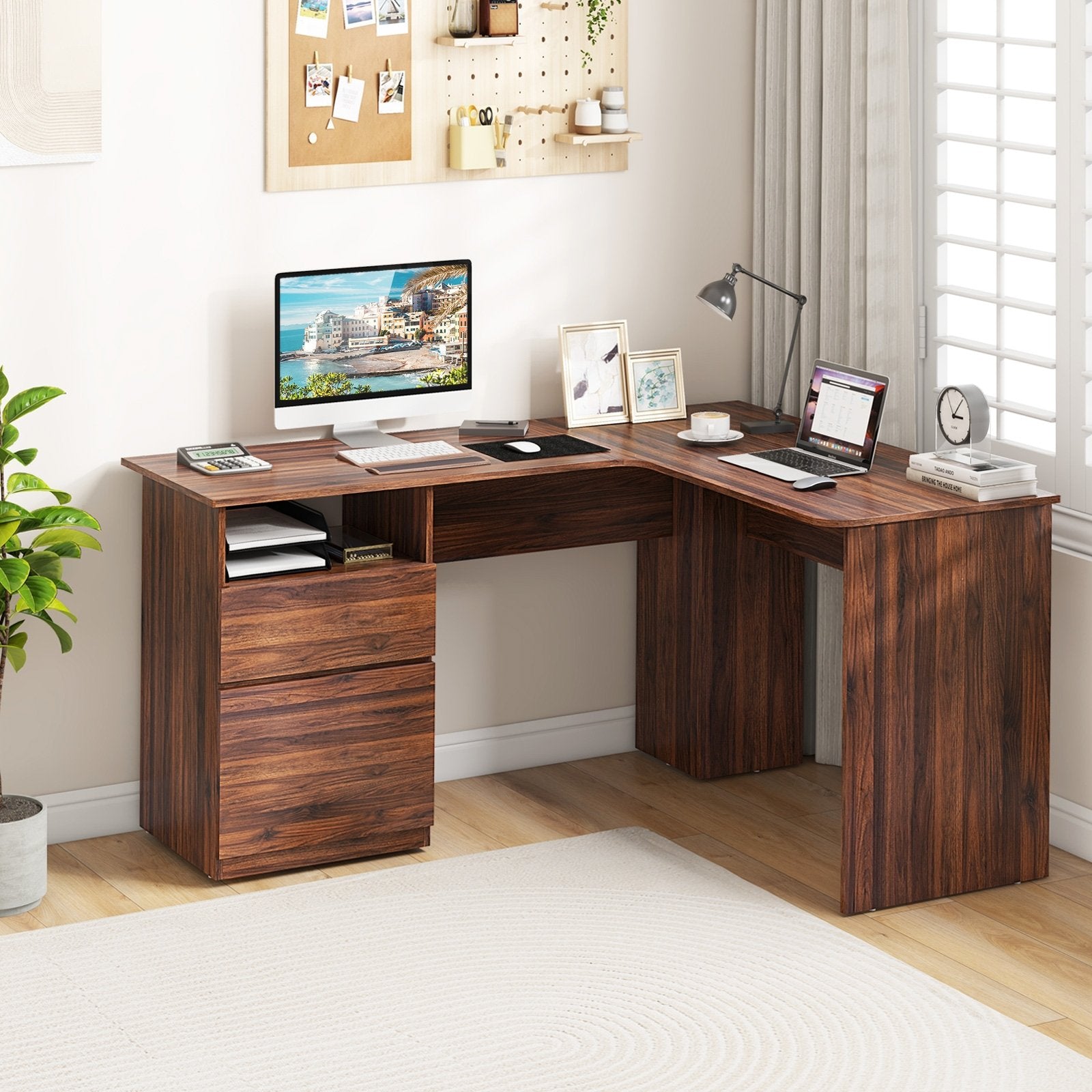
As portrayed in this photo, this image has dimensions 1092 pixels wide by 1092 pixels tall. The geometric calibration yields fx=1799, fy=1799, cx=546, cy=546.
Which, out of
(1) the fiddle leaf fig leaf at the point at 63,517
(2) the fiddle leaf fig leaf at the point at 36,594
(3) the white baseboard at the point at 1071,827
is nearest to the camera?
(2) the fiddle leaf fig leaf at the point at 36,594

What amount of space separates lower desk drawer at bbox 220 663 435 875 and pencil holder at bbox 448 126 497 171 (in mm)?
1164

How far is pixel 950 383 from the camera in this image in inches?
159

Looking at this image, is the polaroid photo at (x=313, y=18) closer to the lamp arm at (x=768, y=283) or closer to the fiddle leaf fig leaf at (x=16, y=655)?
the lamp arm at (x=768, y=283)

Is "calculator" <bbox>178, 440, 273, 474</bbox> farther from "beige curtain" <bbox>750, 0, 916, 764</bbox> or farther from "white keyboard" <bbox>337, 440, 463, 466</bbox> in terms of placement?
"beige curtain" <bbox>750, 0, 916, 764</bbox>

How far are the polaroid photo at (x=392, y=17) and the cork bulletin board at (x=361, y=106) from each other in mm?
11

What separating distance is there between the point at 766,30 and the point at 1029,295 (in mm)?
1024

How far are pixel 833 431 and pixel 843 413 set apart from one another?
0.16 feet

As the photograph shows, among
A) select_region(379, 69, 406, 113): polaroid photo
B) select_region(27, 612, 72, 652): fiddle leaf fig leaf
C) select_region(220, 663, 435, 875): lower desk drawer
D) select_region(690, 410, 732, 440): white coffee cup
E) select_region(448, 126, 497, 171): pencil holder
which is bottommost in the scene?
select_region(220, 663, 435, 875): lower desk drawer

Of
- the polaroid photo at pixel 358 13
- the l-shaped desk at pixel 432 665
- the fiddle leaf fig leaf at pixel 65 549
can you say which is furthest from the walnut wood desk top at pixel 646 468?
the polaroid photo at pixel 358 13

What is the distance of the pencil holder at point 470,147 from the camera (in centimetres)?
407

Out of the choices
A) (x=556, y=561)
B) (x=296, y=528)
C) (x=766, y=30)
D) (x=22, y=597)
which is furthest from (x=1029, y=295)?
(x=22, y=597)

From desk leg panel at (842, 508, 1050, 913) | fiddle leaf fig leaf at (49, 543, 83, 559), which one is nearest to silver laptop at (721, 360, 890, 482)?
desk leg panel at (842, 508, 1050, 913)

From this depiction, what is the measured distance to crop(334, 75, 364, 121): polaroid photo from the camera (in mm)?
3945

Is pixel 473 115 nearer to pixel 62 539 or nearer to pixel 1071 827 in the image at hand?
pixel 62 539
